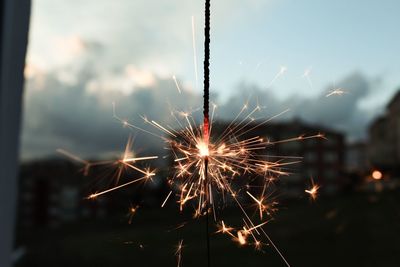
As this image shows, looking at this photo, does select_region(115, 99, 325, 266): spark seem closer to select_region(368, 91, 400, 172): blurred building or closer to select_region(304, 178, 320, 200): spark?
select_region(304, 178, 320, 200): spark

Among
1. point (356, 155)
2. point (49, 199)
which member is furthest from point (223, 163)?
point (49, 199)

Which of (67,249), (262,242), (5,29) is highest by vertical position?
(5,29)

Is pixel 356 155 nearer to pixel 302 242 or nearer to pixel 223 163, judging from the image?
pixel 302 242

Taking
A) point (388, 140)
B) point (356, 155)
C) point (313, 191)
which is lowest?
point (313, 191)

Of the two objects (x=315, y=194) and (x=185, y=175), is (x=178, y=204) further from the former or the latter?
(x=315, y=194)

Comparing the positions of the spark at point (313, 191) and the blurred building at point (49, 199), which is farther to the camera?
the blurred building at point (49, 199)

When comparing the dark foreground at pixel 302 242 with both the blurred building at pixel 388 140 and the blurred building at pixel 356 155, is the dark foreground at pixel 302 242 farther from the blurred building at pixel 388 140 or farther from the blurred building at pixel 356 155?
the blurred building at pixel 356 155

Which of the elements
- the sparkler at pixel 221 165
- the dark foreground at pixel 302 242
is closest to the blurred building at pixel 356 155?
the dark foreground at pixel 302 242

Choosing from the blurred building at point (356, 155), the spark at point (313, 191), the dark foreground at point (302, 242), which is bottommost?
the dark foreground at point (302, 242)

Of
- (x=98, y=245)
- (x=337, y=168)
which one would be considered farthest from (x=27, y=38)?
(x=98, y=245)

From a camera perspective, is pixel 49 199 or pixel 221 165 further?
pixel 49 199

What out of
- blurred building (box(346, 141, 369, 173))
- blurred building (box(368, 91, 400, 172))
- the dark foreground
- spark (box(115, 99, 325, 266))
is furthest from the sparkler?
blurred building (box(368, 91, 400, 172))
